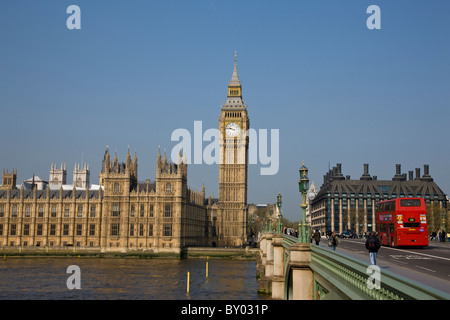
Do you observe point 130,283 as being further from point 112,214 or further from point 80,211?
point 80,211

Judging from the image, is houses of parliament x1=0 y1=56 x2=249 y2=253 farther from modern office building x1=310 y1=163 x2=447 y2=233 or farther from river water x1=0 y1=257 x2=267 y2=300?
modern office building x1=310 y1=163 x2=447 y2=233

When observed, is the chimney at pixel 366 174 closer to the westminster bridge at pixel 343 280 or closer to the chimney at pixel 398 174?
the chimney at pixel 398 174

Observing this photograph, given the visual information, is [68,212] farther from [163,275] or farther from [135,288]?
[135,288]

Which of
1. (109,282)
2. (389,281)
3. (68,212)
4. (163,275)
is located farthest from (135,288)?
(68,212)

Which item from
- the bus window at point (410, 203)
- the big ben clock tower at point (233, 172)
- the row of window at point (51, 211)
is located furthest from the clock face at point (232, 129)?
the bus window at point (410, 203)

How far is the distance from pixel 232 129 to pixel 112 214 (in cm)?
5018

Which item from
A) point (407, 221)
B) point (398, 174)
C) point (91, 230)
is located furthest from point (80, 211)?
point (398, 174)

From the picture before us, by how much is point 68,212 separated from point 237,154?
52.2m

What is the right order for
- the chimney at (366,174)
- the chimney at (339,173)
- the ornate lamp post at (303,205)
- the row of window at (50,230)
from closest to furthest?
1. the ornate lamp post at (303,205)
2. the row of window at (50,230)
3. the chimney at (366,174)
4. the chimney at (339,173)

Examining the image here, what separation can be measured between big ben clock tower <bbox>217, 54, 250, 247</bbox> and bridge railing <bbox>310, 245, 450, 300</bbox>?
123742mm

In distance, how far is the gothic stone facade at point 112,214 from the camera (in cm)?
11606

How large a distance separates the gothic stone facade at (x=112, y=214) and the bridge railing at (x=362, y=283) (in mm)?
98090

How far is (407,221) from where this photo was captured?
4384 cm
